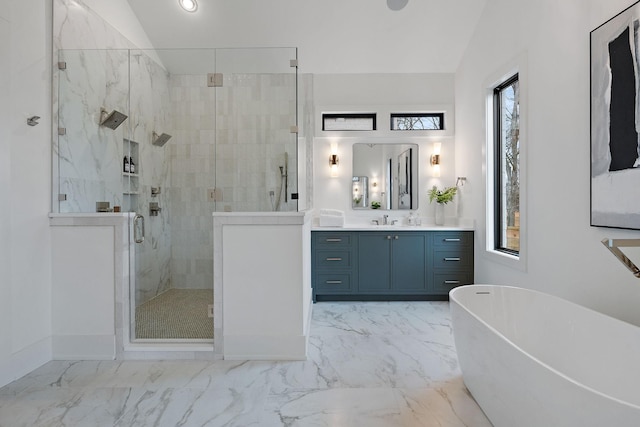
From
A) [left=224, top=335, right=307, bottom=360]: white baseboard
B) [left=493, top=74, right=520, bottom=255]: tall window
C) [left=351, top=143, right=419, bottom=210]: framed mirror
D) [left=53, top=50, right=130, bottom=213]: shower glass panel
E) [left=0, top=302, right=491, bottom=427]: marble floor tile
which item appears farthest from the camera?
[left=351, top=143, right=419, bottom=210]: framed mirror

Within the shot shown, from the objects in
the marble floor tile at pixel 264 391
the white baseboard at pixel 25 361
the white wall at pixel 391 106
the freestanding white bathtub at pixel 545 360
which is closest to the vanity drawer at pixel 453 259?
the white wall at pixel 391 106

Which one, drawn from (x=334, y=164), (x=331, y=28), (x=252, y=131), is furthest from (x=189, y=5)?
(x=334, y=164)

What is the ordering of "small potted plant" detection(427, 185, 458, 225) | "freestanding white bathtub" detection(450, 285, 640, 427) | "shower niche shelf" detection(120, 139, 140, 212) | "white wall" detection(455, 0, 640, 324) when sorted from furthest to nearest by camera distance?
"small potted plant" detection(427, 185, 458, 225) → "shower niche shelf" detection(120, 139, 140, 212) → "white wall" detection(455, 0, 640, 324) → "freestanding white bathtub" detection(450, 285, 640, 427)

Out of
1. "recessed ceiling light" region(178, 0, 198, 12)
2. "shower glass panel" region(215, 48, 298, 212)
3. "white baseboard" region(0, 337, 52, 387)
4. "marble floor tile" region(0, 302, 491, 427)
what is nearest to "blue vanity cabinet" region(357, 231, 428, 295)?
"marble floor tile" region(0, 302, 491, 427)

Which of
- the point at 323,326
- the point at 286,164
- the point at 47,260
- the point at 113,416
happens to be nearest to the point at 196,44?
the point at 286,164

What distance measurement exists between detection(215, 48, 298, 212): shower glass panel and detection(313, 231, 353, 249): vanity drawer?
1.37 metres

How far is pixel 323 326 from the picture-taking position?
3.33 m

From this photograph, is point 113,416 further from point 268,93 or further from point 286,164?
point 268,93

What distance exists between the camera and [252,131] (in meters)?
2.78

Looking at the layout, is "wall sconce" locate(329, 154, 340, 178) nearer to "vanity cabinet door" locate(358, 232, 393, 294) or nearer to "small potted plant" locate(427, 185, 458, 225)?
"vanity cabinet door" locate(358, 232, 393, 294)

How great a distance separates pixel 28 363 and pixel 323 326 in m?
2.20

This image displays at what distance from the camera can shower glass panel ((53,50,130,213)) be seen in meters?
2.72

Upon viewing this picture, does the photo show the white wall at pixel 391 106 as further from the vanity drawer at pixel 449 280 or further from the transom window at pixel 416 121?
the vanity drawer at pixel 449 280

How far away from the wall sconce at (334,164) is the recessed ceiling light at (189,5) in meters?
2.23
